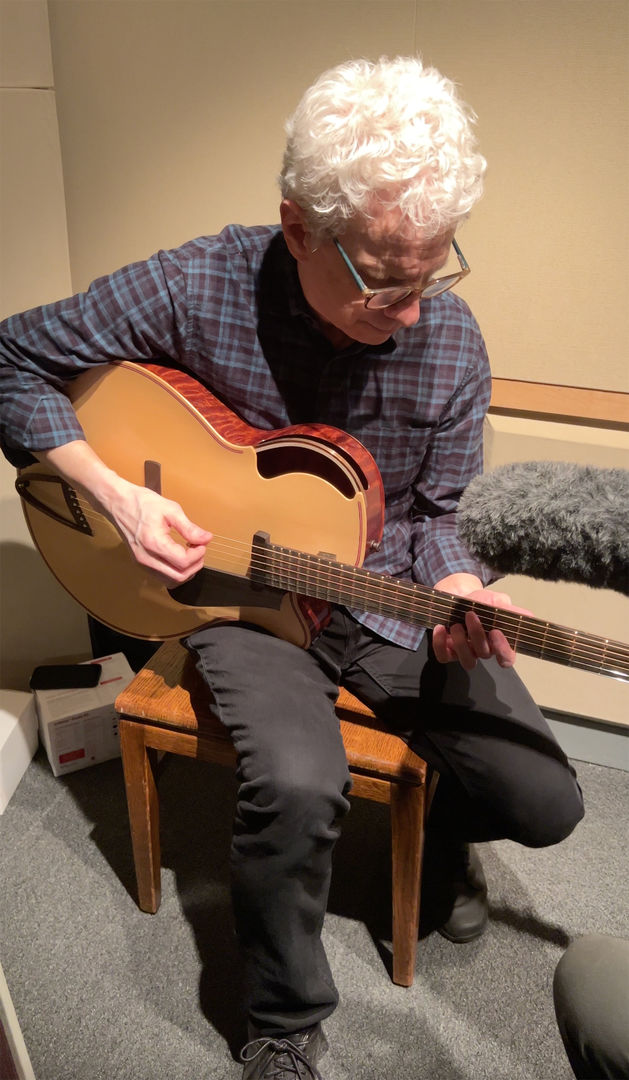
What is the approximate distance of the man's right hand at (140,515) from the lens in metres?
1.17

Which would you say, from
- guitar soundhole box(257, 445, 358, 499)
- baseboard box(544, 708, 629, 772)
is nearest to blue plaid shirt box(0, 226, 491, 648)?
guitar soundhole box(257, 445, 358, 499)

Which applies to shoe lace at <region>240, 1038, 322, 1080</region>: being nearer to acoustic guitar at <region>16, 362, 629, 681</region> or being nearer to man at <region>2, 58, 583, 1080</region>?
man at <region>2, 58, 583, 1080</region>

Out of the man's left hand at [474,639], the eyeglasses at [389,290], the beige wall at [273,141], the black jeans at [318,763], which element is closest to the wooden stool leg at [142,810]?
the black jeans at [318,763]

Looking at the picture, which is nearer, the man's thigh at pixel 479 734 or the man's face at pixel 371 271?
the man's face at pixel 371 271

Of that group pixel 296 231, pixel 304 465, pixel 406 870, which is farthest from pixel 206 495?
pixel 406 870

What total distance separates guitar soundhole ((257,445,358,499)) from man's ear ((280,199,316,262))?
0.28 metres

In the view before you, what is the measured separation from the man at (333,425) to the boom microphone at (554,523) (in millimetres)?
328

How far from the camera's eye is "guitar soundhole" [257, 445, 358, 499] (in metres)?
1.15

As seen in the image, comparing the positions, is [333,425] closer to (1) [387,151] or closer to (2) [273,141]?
(1) [387,151]

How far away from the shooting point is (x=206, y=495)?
4.11ft

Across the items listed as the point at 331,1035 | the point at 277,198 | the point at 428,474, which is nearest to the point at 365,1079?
the point at 331,1035

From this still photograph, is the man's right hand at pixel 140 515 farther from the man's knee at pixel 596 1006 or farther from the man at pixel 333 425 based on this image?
the man's knee at pixel 596 1006

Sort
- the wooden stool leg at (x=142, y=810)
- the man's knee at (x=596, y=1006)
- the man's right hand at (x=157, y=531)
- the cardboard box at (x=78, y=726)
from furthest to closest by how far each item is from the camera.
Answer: the cardboard box at (x=78, y=726)
the wooden stool leg at (x=142, y=810)
the man's right hand at (x=157, y=531)
the man's knee at (x=596, y=1006)

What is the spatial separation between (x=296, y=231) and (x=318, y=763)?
77 cm
